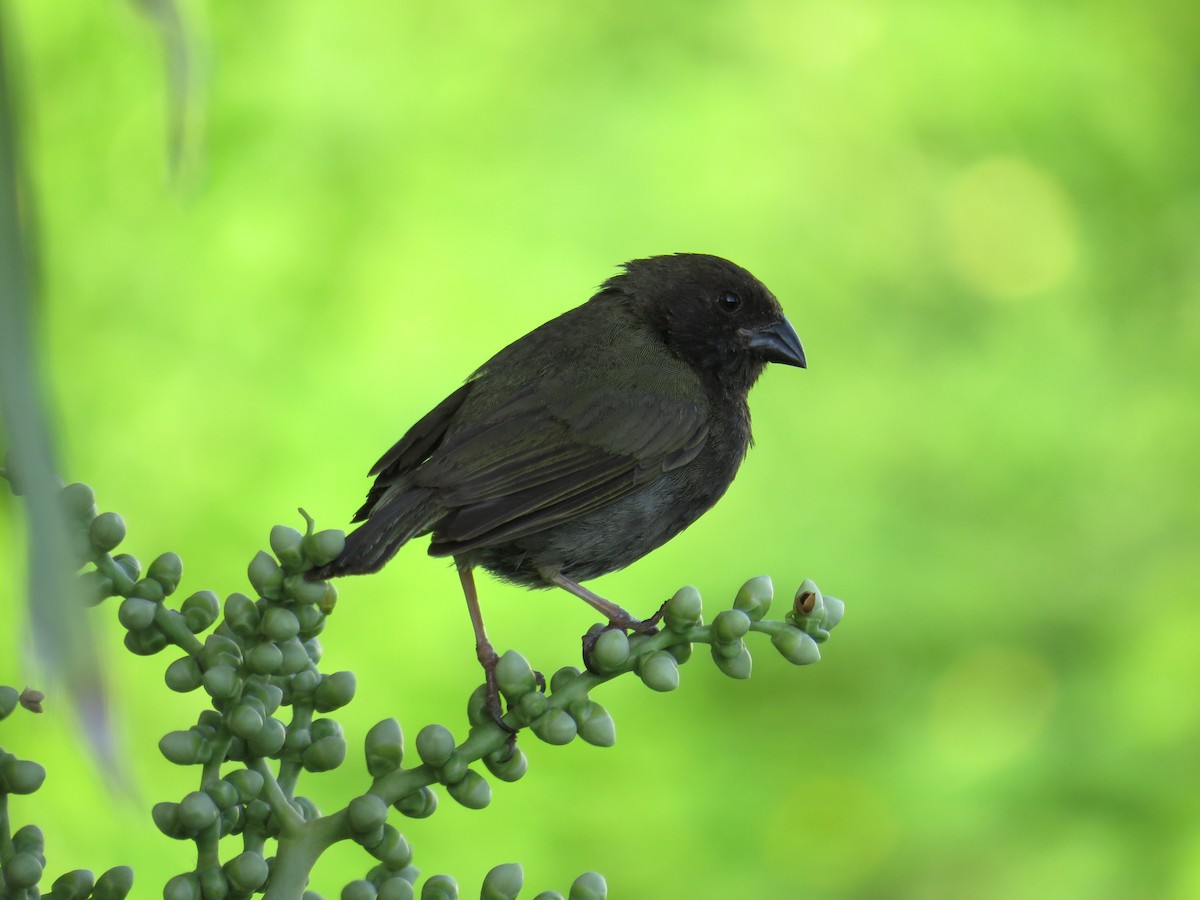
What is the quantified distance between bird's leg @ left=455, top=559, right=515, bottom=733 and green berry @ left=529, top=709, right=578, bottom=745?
0.03 m

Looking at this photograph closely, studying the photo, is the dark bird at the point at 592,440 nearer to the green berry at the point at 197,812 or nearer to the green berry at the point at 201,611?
the green berry at the point at 201,611

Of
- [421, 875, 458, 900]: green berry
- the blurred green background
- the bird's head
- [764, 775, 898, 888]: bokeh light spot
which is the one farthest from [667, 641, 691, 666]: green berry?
[764, 775, 898, 888]: bokeh light spot

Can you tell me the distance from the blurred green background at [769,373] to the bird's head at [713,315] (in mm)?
1129

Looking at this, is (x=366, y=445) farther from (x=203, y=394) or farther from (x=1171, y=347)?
(x=1171, y=347)

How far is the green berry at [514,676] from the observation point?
1.12 meters

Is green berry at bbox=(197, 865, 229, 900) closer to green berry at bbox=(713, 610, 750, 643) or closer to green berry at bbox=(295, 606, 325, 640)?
green berry at bbox=(295, 606, 325, 640)

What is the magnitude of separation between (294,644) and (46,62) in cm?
280

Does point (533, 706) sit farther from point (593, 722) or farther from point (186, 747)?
point (186, 747)

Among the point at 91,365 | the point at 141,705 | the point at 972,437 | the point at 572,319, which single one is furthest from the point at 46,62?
the point at 972,437

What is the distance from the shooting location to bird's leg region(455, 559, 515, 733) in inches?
48.4

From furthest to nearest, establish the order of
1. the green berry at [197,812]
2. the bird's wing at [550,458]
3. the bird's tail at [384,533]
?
the bird's wing at [550,458] → the bird's tail at [384,533] → the green berry at [197,812]

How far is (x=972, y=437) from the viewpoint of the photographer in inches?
146

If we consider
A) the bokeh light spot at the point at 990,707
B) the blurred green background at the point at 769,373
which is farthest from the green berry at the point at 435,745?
the bokeh light spot at the point at 990,707

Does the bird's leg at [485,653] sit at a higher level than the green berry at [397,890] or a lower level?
higher
